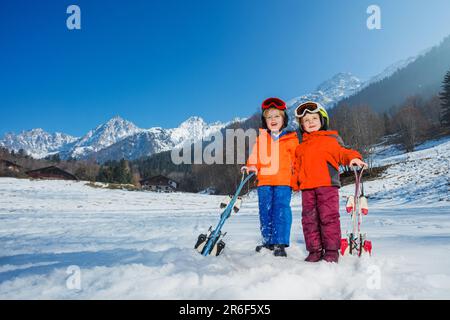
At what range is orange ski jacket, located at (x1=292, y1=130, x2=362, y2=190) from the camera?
129 inches

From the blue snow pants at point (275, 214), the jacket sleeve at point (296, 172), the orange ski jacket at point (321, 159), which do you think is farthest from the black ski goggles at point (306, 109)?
the blue snow pants at point (275, 214)

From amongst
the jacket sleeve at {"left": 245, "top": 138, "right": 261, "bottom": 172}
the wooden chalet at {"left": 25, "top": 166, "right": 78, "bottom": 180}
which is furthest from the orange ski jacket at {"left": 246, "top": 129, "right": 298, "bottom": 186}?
the wooden chalet at {"left": 25, "top": 166, "right": 78, "bottom": 180}

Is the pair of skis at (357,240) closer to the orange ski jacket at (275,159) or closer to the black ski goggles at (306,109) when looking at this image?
the orange ski jacket at (275,159)

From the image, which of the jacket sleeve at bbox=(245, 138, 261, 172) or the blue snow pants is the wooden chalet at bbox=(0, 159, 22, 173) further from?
the blue snow pants

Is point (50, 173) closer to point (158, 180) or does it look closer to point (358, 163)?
point (158, 180)

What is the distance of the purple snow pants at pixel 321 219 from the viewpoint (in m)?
3.07

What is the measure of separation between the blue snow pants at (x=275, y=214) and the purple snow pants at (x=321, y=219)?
26 cm

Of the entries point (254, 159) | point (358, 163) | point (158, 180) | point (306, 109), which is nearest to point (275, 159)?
point (254, 159)

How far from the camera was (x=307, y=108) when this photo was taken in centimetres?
362

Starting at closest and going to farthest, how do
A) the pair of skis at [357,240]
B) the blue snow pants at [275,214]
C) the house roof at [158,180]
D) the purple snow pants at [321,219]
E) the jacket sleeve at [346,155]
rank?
the pair of skis at [357,240], the purple snow pants at [321,219], the jacket sleeve at [346,155], the blue snow pants at [275,214], the house roof at [158,180]

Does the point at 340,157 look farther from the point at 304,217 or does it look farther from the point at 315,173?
the point at 304,217

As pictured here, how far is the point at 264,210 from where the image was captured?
368 cm

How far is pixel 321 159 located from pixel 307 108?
709 mm
